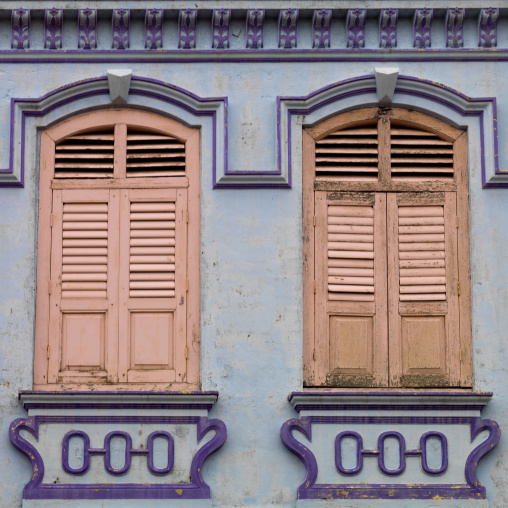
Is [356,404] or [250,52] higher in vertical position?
[250,52]

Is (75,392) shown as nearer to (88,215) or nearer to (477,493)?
(88,215)

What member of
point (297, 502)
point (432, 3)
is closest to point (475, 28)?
point (432, 3)

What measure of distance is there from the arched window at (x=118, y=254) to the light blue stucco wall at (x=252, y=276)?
0.47ft

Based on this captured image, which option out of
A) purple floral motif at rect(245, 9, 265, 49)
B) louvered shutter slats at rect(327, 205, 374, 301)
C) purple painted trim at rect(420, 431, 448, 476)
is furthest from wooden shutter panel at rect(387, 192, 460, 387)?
purple floral motif at rect(245, 9, 265, 49)

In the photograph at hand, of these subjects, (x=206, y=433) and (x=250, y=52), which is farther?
(x=250, y=52)

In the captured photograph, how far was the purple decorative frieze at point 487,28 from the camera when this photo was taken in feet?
36.0

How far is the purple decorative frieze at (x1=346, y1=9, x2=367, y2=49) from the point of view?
35.9ft

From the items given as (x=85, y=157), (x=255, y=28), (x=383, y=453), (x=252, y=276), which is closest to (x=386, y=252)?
(x=252, y=276)

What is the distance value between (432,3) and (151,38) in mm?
2343

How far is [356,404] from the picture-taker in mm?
10227

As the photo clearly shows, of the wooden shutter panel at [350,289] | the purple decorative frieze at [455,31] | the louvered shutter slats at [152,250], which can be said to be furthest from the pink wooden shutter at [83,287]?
the purple decorative frieze at [455,31]

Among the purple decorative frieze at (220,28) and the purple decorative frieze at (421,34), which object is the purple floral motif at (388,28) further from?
the purple decorative frieze at (220,28)

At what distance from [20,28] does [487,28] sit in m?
3.87

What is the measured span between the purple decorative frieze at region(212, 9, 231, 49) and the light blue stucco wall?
176 millimetres
